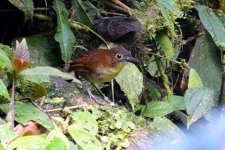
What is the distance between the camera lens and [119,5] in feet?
11.9

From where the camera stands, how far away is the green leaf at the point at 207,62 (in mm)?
3516

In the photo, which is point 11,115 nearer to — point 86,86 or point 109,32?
point 86,86

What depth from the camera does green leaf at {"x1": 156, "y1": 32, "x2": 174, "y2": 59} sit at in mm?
3588

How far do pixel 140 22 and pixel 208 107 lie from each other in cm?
79

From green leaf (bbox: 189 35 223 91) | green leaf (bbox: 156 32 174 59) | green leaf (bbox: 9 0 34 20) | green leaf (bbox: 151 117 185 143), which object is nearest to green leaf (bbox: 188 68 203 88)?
green leaf (bbox: 189 35 223 91)

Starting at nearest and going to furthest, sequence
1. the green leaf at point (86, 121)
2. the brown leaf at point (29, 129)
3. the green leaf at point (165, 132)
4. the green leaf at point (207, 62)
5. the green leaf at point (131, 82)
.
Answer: the brown leaf at point (29, 129), the green leaf at point (86, 121), the green leaf at point (165, 132), the green leaf at point (131, 82), the green leaf at point (207, 62)

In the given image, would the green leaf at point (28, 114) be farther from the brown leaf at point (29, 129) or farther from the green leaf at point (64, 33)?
the green leaf at point (64, 33)

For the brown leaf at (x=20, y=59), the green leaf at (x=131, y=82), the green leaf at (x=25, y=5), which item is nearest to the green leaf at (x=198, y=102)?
the green leaf at (x=131, y=82)

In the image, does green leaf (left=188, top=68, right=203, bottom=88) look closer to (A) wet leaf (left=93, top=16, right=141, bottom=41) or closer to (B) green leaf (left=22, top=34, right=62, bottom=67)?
(A) wet leaf (left=93, top=16, right=141, bottom=41)

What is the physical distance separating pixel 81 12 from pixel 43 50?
437 millimetres

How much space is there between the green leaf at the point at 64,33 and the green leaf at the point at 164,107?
0.55 metres

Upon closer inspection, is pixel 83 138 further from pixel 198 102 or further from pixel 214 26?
pixel 214 26

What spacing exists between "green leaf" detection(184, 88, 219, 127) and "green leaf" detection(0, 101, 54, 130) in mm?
1026

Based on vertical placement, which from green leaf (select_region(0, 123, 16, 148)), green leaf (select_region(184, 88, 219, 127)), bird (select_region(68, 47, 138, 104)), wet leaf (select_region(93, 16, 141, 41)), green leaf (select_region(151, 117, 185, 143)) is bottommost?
green leaf (select_region(184, 88, 219, 127))
